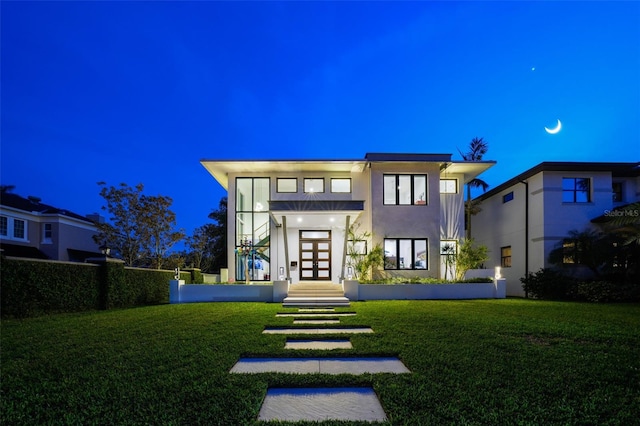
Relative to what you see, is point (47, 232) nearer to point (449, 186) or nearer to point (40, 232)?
point (40, 232)

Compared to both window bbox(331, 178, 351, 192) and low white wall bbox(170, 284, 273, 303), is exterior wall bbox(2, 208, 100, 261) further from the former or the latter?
window bbox(331, 178, 351, 192)

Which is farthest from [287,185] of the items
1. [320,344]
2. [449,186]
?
[320,344]

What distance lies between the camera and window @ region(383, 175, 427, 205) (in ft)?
53.7

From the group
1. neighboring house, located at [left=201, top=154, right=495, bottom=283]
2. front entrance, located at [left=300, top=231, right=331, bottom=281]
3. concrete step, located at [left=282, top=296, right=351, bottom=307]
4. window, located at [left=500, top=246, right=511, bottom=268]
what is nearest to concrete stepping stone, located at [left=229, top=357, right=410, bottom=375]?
concrete step, located at [left=282, top=296, right=351, bottom=307]

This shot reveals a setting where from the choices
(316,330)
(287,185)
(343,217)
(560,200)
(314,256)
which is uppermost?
(287,185)

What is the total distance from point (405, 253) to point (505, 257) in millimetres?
7908

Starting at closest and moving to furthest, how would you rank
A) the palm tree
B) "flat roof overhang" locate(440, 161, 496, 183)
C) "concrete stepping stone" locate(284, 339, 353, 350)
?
1. "concrete stepping stone" locate(284, 339, 353, 350)
2. "flat roof overhang" locate(440, 161, 496, 183)
3. the palm tree

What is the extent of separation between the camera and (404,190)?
16.4 meters

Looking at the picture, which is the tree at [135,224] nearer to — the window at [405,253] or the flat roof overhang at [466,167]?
the window at [405,253]

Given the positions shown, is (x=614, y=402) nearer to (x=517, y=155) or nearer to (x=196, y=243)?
(x=196, y=243)

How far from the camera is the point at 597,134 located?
92875 millimetres

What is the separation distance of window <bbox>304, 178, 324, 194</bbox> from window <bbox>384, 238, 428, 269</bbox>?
4417mm

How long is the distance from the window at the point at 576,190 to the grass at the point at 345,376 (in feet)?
34.0

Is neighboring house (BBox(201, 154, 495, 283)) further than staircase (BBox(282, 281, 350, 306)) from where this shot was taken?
Yes
